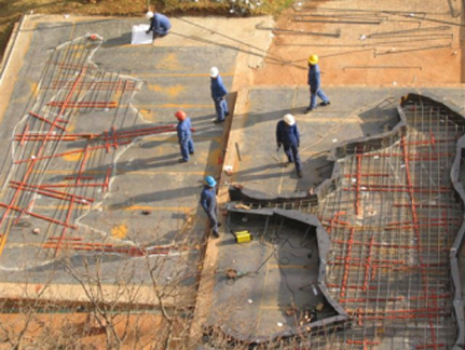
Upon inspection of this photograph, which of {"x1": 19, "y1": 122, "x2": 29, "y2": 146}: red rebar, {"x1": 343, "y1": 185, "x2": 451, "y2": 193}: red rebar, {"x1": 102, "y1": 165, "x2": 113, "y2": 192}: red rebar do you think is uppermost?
{"x1": 19, "y1": 122, "x2": 29, "y2": 146}: red rebar

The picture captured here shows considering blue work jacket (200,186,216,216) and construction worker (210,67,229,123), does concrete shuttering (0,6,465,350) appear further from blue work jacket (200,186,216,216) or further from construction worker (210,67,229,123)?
blue work jacket (200,186,216,216)

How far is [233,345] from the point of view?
62.1 feet

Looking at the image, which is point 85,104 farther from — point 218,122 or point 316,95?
point 316,95

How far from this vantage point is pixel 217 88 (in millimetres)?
23719

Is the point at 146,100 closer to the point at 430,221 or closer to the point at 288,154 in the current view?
the point at 288,154

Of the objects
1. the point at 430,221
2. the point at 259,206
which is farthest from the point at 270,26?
the point at 430,221

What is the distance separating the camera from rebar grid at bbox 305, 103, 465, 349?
61.0 ft

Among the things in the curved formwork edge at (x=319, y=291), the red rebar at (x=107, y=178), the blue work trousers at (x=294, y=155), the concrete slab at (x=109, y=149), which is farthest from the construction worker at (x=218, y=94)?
the curved formwork edge at (x=319, y=291)

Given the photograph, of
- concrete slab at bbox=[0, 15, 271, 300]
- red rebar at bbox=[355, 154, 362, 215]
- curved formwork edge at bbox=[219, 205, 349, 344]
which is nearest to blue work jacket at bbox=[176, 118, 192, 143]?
concrete slab at bbox=[0, 15, 271, 300]

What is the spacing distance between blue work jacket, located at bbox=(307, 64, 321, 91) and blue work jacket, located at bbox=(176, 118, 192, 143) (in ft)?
13.4

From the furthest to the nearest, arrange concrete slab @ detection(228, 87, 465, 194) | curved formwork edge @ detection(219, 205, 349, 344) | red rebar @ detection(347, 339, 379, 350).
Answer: concrete slab @ detection(228, 87, 465, 194)
curved formwork edge @ detection(219, 205, 349, 344)
red rebar @ detection(347, 339, 379, 350)

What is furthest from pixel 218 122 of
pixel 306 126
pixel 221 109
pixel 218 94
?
pixel 306 126

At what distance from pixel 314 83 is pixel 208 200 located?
555 centimetres

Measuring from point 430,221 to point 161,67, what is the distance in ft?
38.4
